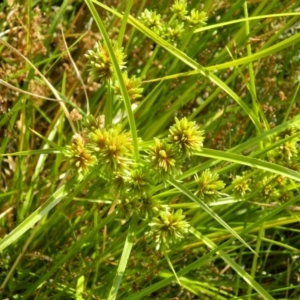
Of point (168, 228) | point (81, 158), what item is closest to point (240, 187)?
point (168, 228)

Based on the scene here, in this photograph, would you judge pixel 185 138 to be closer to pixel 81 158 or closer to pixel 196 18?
pixel 81 158

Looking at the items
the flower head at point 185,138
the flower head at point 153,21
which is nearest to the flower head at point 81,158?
the flower head at point 185,138

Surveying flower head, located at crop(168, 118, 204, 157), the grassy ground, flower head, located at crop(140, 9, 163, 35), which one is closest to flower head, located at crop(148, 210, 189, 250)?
the grassy ground

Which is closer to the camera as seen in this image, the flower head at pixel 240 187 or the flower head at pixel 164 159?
the flower head at pixel 164 159

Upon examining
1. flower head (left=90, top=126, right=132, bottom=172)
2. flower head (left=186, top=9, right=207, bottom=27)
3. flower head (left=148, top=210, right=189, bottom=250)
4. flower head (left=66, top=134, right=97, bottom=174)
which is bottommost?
flower head (left=148, top=210, right=189, bottom=250)

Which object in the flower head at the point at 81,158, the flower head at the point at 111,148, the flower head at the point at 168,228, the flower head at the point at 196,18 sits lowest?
the flower head at the point at 168,228

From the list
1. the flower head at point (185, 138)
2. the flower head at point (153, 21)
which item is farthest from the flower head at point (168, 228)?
the flower head at point (153, 21)

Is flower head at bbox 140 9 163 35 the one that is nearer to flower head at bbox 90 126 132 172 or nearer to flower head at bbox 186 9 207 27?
flower head at bbox 186 9 207 27

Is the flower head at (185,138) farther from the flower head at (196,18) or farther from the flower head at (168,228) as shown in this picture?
the flower head at (196,18)

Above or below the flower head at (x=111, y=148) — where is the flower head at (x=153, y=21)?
above
